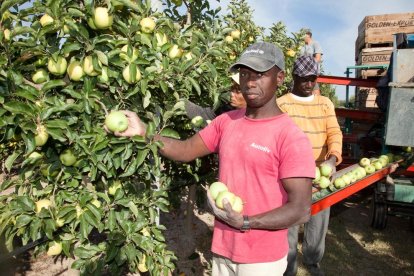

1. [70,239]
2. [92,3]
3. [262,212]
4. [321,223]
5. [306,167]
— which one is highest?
[92,3]

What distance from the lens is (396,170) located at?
15.0 ft

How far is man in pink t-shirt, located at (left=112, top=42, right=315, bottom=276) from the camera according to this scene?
5.63 feet

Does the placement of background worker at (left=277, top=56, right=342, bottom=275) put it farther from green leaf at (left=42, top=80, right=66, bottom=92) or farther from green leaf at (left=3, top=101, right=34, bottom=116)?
green leaf at (left=3, top=101, right=34, bottom=116)

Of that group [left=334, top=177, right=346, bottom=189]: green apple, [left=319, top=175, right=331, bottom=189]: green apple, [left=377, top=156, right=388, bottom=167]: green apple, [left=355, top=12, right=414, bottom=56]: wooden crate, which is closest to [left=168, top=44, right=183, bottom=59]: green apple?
[left=319, top=175, right=331, bottom=189]: green apple

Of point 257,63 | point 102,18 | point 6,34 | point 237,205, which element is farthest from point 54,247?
point 257,63

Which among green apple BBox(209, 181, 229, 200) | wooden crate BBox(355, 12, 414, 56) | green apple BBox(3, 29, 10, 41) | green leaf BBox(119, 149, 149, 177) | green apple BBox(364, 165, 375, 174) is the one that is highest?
wooden crate BBox(355, 12, 414, 56)

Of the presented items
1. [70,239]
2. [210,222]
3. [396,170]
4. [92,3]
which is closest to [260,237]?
[70,239]

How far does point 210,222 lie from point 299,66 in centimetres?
329

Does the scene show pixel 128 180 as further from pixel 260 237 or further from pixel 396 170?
pixel 396 170

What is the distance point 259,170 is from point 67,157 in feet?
3.28

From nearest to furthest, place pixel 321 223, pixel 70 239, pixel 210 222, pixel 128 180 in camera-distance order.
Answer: pixel 70 239
pixel 128 180
pixel 321 223
pixel 210 222

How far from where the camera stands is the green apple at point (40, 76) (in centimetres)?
180

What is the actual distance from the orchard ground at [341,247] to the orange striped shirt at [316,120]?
1716 mm

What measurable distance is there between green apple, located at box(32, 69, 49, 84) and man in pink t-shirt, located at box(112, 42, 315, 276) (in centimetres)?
46
